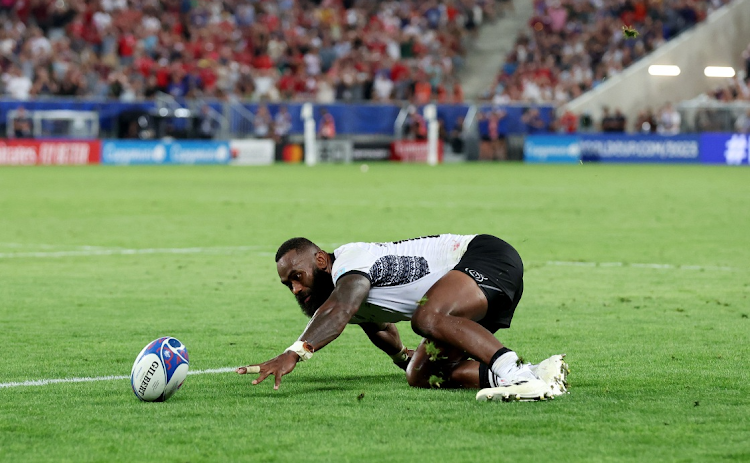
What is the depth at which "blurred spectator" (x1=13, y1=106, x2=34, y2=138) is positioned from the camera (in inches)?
1676

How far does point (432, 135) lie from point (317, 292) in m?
40.5

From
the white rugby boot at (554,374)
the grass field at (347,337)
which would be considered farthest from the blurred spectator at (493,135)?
the white rugby boot at (554,374)

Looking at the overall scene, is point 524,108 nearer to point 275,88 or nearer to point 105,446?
point 275,88

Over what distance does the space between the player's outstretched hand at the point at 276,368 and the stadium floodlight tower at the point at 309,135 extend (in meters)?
38.6

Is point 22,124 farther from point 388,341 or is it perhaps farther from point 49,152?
point 388,341

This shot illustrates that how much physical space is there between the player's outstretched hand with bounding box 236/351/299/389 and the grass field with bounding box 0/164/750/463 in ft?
0.62

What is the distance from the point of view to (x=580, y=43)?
5078 centimetres

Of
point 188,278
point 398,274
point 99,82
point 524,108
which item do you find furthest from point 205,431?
point 524,108

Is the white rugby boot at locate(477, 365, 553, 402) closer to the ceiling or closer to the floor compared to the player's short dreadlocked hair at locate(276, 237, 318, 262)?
closer to the floor

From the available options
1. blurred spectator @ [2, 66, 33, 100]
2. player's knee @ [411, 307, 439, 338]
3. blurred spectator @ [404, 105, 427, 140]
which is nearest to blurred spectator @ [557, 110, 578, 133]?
blurred spectator @ [404, 105, 427, 140]

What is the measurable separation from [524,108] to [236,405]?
44097 millimetres

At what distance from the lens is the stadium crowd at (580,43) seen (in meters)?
49.8

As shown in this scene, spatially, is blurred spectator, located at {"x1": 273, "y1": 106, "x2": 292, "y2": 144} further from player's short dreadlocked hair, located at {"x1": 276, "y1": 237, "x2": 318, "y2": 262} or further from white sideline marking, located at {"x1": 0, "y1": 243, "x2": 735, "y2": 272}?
player's short dreadlocked hair, located at {"x1": 276, "y1": 237, "x2": 318, "y2": 262}

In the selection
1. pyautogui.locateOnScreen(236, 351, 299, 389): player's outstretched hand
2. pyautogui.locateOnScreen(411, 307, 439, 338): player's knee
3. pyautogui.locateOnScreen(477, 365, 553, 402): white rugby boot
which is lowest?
pyautogui.locateOnScreen(477, 365, 553, 402): white rugby boot
